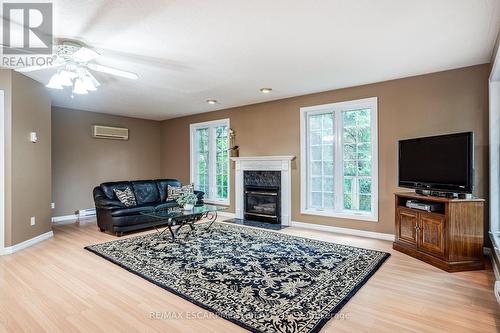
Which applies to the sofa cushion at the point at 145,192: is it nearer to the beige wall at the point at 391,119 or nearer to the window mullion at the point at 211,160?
the window mullion at the point at 211,160

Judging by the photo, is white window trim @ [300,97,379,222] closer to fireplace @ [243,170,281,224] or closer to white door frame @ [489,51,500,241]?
fireplace @ [243,170,281,224]

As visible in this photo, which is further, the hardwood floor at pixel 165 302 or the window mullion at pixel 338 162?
the window mullion at pixel 338 162

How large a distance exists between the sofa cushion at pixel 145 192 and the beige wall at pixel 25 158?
1505 mm

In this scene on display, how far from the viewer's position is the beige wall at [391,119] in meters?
3.68

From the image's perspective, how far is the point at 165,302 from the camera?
243 centimetres

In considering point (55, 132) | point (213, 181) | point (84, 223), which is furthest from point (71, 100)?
point (213, 181)

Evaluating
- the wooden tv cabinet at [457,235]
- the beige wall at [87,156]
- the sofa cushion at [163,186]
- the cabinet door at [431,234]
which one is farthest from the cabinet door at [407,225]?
the beige wall at [87,156]

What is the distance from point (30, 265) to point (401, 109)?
549 cm

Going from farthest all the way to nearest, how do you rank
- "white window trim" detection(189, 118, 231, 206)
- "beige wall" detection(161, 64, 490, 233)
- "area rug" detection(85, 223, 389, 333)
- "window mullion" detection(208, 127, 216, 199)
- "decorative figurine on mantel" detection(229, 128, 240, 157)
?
"window mullion" detection(208, 127, 216, 199) → "white window trim" detection(189, 118, 231, 206) → "decorative figurine on mantel" detection(229, 128, 240, 157) → "beige wall" detection(161, 64, 490, 233) → "area rug" detection(85, 223, 389, 333)

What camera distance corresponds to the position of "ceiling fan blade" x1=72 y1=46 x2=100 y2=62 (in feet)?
9.53

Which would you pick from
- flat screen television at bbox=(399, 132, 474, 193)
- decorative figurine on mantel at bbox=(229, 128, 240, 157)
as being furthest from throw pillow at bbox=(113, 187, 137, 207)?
flat screen television at bbox=(399, 132, 474, 193)

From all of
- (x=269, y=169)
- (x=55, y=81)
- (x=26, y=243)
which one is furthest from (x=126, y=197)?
(x=269, y=169)

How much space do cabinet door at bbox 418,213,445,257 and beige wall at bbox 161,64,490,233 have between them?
92 cm

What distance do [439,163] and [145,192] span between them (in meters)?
5.22
